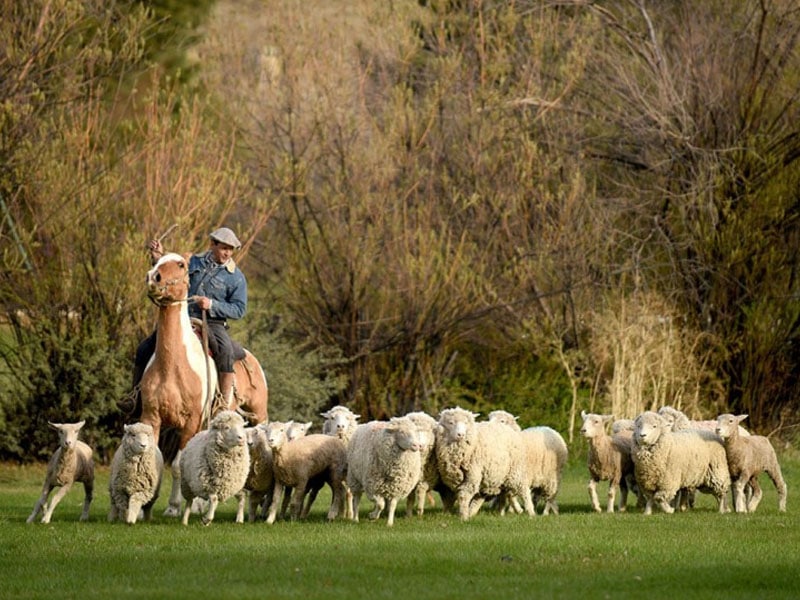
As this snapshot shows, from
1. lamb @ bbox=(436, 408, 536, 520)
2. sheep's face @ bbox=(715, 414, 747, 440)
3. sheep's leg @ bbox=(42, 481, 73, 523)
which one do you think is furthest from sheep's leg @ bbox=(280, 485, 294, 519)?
sheep's face @ bbox=(715, 414, 747, 440)

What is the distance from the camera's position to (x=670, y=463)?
51.6 ft

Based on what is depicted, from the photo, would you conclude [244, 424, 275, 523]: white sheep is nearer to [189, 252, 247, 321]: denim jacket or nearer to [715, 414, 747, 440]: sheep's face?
[189, 252, 247, 321]: denim jacket

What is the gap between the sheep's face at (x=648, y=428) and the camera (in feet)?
51.8

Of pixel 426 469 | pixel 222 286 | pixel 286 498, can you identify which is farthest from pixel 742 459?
pixel 222 286

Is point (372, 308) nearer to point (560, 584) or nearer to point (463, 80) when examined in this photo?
point (463, 80)

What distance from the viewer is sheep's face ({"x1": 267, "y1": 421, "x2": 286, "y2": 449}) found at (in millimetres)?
14914

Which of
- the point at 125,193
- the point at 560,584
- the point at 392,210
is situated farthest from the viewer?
the point at 392,210

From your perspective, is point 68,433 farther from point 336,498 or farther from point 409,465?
point 409,465

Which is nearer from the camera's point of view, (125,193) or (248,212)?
(125,193)

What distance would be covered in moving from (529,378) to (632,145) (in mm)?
4554

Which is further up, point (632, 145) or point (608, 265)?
point (632, 145)

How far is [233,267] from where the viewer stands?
16797 millimetres

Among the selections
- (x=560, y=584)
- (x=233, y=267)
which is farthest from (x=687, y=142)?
(x=560, y=584)

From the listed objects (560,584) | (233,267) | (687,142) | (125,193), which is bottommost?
(560,584)
